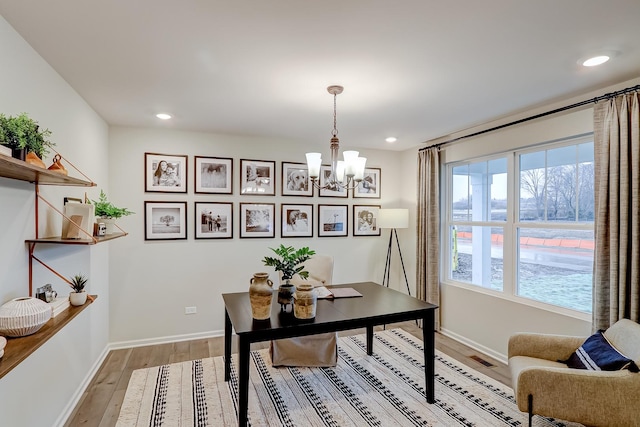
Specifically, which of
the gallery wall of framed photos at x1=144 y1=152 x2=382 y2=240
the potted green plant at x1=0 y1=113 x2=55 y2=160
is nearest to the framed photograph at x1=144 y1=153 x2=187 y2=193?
the gallery wall of framed photos at x1=144 y1=152 x2=382 y2=240

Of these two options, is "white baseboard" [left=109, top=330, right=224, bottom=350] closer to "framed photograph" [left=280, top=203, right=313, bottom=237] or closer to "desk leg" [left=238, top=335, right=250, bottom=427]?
"framed photograph" [left=280, top=203, right=313, bottom=237]

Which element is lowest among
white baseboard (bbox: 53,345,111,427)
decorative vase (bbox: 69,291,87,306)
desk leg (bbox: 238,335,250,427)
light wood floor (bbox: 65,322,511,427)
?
light wood floor (bbox: 65,322,511,427)

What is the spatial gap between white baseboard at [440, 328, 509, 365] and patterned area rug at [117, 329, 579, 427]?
47 centimetres

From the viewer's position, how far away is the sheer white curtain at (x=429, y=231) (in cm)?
423

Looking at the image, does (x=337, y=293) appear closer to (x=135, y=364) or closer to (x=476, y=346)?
(x=476, y=346)

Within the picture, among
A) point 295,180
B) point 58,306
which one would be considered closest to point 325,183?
point 295,180

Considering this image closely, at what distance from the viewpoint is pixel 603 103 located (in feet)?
8.31

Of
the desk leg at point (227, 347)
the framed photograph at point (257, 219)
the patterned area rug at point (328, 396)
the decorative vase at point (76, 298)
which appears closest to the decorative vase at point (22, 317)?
the decorative vase at point (76, 298)

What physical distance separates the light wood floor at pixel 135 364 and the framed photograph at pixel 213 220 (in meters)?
1.26

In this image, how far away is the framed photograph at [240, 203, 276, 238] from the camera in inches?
166

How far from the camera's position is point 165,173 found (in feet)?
12.7

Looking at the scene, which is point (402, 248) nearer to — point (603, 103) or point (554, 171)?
point (554, 171)

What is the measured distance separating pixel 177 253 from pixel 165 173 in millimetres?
942

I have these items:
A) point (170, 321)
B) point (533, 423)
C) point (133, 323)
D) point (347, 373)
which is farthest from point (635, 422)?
point (133, 323)
